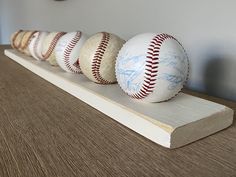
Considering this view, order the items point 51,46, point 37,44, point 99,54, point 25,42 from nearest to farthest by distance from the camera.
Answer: point 99,54 < point 51,46 < point 37,44 < point 25,42

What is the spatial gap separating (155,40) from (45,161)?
0.76 ft

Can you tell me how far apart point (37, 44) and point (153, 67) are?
511 mm

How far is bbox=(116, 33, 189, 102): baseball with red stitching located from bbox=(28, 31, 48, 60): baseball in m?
0.43

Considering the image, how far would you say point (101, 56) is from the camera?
0.52m

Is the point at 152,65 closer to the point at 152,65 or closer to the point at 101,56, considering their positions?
the point at 152,65

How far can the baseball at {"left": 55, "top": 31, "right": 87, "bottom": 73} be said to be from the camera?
0.62 meters

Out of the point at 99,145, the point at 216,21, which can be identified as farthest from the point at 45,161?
the point at 216,21

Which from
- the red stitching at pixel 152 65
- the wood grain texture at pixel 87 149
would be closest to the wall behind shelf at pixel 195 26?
the wood grain texture at pixel 87 149

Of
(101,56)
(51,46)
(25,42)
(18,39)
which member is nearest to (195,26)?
(101,56)

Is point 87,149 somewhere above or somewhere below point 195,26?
below

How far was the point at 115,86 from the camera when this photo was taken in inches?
22.0

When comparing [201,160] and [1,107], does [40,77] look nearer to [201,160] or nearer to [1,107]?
[1,107]
